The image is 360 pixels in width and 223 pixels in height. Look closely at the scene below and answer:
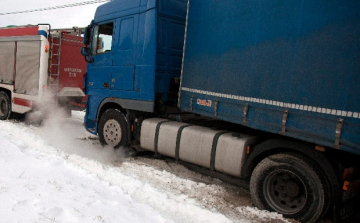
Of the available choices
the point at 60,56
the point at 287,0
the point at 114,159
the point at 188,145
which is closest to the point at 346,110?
the point at 287,0

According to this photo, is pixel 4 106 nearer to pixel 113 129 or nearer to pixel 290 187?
pixel 113 129

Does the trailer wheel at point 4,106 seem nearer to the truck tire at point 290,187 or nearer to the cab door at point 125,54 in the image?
the cab door at point 125,54

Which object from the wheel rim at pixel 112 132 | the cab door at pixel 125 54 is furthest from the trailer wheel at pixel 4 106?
the cab door at pixel 125 54

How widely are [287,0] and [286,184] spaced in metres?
2.36

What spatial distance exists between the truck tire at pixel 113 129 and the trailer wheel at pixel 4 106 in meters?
5.00

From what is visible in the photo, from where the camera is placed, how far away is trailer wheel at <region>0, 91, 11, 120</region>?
33.8 ft

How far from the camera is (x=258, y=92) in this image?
4125 millimetres

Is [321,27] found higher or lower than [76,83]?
higher

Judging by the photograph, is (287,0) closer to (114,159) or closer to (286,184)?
(286,184)

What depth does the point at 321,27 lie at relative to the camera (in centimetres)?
346

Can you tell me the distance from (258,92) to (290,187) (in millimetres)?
1317

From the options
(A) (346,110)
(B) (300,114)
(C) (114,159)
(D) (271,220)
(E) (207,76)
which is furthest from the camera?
(C) (114,159)

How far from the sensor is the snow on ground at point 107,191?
135 inches

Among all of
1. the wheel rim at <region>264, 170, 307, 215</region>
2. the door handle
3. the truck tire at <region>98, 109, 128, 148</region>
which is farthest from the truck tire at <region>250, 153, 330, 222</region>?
the door handle
